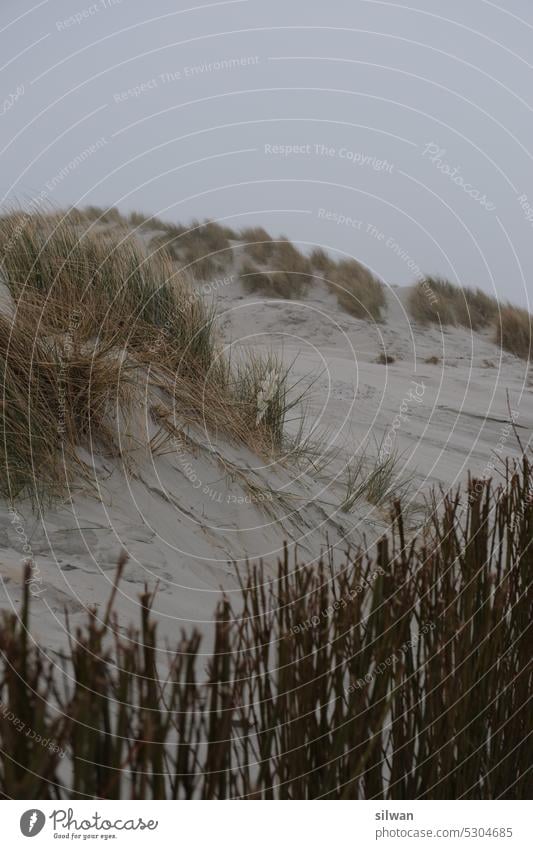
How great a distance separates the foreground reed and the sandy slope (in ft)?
1.17

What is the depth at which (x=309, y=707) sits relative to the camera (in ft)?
5.18

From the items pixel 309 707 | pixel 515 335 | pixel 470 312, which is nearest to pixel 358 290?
pixel 470 312

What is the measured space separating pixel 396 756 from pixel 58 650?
2.85 ft

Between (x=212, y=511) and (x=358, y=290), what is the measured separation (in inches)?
283

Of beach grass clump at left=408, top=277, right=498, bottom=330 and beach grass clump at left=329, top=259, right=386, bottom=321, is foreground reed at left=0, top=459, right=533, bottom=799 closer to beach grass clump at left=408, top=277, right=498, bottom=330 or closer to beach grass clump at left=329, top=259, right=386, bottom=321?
beach grass clump at left=329, top=259, right=386, bottom=321

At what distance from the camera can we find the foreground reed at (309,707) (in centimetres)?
131

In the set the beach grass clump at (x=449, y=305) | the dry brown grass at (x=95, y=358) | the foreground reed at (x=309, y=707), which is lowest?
the foreground reed at (x=309, y=707)

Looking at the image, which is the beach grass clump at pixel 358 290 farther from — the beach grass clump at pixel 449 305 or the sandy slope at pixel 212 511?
the sandy slope at pixel 212 511

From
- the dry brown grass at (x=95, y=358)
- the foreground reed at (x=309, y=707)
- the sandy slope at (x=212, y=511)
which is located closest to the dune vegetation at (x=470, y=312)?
the sandy slope at (x=212, y=511)

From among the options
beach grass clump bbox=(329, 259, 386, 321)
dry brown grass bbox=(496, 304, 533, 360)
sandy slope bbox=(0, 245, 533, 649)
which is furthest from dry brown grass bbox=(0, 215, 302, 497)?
dry brown grass bbox=(496, 304, 533, 360)

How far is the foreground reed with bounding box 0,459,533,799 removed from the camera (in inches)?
51.7

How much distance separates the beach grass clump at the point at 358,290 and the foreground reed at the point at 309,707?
302 inches

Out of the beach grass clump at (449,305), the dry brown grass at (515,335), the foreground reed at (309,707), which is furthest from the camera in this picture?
the beach grass clump at (449,305)

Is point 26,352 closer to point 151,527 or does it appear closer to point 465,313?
point 151,527
